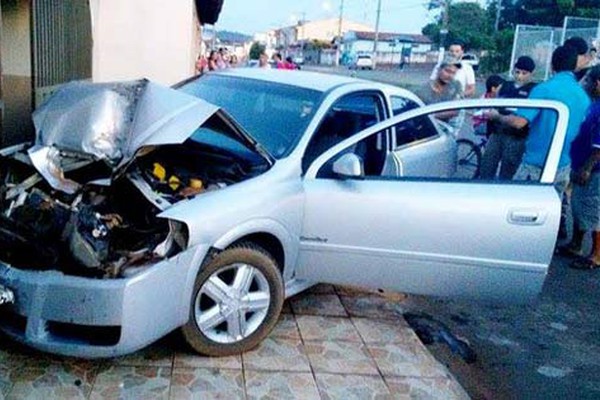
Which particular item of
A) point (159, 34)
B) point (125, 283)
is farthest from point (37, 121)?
point (159, 34)

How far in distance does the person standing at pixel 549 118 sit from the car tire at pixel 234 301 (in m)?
2.66

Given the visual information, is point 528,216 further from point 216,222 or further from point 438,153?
point 216,222

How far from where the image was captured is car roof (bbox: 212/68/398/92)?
4.30 metres

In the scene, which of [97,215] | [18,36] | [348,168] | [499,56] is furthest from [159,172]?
[499,56]

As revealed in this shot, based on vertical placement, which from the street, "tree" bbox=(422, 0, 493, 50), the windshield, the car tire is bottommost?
the street

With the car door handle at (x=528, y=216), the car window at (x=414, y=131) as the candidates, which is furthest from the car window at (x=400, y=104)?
the car door handle at (x=528, y=216)

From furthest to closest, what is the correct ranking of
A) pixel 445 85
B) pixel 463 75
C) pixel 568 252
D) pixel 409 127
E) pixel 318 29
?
pixel 318 29 → pixel 463 75 → pixel 445 85 → pixel 568 252 → pixel 409 127

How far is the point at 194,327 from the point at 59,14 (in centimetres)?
400

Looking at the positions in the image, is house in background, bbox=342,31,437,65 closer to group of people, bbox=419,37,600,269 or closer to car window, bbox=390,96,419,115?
group of people, bbox=419,37,600,269

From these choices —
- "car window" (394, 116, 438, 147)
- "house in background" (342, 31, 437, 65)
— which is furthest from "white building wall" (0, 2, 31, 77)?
"house in background" (342, 31, 437, 65)

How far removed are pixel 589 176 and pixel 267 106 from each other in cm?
344

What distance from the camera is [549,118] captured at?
16.0 feet

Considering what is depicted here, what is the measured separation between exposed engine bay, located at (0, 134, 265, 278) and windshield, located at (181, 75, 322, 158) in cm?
41

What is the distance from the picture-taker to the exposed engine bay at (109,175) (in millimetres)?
2928
